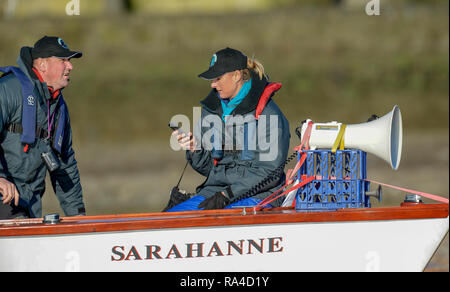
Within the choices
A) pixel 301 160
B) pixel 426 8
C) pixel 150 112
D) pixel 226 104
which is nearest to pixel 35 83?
pixel 226 104

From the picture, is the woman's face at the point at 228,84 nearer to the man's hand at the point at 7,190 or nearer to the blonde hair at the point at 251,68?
the blonde hair at the point at 251,68

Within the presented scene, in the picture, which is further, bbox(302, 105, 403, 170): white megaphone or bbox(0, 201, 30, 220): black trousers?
bbox(0, 201, 30, 220): black trousers

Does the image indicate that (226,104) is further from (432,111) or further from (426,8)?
(426,8)

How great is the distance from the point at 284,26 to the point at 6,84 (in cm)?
1888

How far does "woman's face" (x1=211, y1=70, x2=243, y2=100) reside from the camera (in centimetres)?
685

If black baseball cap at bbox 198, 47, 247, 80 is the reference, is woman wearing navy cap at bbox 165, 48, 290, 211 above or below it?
below

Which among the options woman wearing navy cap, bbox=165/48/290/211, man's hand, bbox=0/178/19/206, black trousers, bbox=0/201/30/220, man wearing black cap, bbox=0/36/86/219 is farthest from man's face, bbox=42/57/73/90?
woman wearing navy cap, bbox=165/48/290/211

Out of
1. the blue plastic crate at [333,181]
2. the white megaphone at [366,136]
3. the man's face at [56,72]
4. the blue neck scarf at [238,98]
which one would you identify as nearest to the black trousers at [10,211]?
the man's face at [56,72]

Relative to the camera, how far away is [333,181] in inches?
257

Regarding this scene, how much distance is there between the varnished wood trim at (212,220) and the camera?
617cm

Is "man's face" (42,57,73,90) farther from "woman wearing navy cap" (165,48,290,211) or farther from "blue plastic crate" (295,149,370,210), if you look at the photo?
"blue plastic crate" (295,149,370,210)

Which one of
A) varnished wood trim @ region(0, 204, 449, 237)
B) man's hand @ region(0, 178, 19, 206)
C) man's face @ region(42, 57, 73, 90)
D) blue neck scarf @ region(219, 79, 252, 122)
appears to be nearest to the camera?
varnished wood trim @ region(0, 204, 449, 237)

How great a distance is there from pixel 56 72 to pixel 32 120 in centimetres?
45

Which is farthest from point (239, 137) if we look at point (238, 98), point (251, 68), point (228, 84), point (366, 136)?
point (366, 136)
